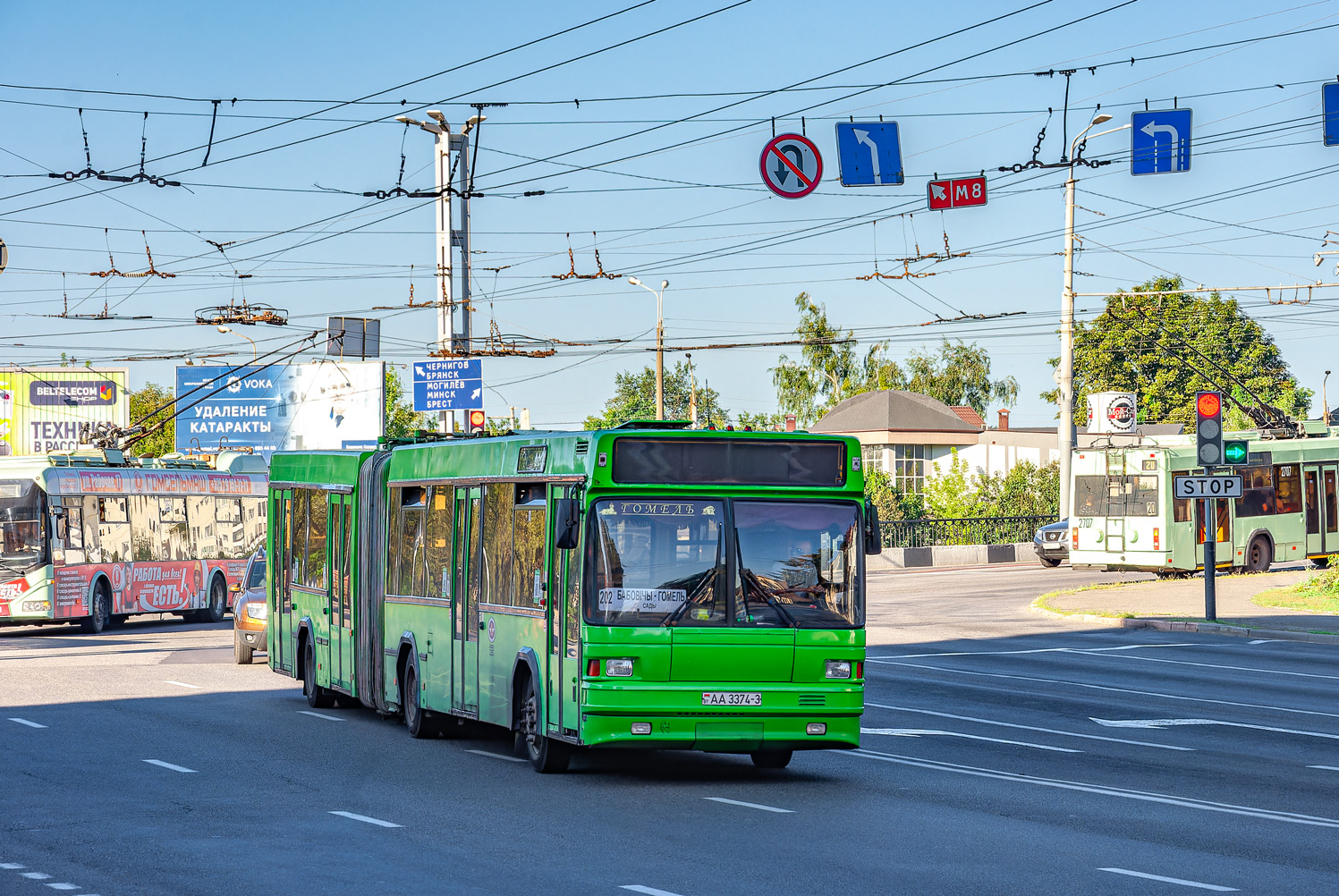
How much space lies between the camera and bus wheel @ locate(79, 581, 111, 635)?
33219 millimetres

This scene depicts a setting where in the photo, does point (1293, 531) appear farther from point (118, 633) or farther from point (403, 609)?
point (403, 609)

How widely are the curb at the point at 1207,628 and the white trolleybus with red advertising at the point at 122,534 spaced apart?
58.5 ft

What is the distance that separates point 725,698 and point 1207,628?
1815 cm

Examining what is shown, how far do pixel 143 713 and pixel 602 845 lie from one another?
9.21 m

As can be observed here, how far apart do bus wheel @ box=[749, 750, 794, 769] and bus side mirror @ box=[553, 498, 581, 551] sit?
2358mm

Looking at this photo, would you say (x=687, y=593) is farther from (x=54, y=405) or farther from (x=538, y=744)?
(x=54, y=405)

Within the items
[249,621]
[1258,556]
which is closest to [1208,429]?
[1258,556]

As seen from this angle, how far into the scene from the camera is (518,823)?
1069 centimetres

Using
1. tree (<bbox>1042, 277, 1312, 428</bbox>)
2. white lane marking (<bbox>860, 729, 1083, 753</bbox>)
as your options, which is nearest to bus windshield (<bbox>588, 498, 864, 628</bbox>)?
white lane marking (<bbox>860, 729, 1083, 753</bbox>)

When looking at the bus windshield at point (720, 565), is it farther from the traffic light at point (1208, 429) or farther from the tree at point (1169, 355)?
the tree at point (1169, 355)

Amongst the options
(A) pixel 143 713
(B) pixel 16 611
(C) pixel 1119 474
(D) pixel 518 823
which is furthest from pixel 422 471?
(C) pixel 1119 474

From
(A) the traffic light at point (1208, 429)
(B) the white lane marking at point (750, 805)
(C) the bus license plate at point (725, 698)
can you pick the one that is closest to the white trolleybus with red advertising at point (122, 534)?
(A) the traffic light at point (1208, 429)

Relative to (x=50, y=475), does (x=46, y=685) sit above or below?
below

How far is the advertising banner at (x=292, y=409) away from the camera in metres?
64.5
